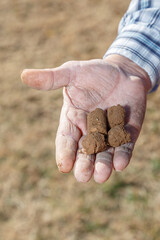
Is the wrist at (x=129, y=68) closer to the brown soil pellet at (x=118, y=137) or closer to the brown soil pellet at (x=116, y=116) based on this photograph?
the brown soil pellet at (x=116, y=116)

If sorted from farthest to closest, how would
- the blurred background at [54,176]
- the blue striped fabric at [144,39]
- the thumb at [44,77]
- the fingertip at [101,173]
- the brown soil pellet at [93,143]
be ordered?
the blurred background at [54,176], the blue striped fabric at [144,39], the thumb at [44,77], the brown soil pellet at [93,143], the fingertip at [101,173]

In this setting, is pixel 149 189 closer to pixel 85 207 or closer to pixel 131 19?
pixel 85 207

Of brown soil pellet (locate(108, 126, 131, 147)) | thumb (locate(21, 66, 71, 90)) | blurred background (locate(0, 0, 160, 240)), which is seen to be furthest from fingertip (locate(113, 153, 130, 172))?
blurred background (locate(0, 0, 160, 240))

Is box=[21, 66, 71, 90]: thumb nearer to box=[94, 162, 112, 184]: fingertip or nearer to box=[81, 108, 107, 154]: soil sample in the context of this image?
box=[81, 108, 107, 154]: soil sample

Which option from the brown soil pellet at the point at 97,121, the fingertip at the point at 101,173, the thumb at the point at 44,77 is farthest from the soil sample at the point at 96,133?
the thumb at the point at 44,77

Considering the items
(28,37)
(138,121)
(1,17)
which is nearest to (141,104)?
(138,121)

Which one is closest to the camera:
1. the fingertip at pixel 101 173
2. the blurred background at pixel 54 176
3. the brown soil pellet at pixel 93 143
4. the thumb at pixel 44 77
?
the fingertip at pixel 101 173

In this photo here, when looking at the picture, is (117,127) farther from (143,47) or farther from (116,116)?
(143,47)
